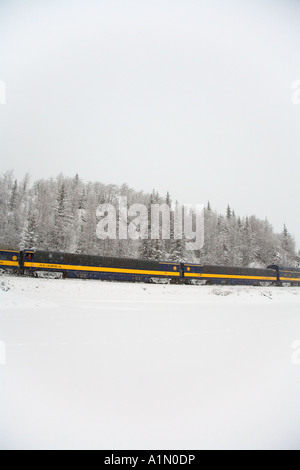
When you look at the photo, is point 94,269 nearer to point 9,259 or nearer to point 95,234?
point 9,259

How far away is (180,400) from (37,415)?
1.96m

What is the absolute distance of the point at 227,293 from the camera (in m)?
23.5

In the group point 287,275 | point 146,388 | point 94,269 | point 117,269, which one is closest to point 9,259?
point 94,269

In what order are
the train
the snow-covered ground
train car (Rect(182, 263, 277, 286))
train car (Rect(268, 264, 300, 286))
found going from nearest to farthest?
1. the snow-covered ground
2. the train
3. train car (Rect(182, 263, 277, 286))
4. train car (Rect(268, 264, 300, 286))

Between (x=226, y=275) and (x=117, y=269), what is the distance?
1435 centimetres

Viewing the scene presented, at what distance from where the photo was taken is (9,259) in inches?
962

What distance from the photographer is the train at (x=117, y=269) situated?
82.1ft

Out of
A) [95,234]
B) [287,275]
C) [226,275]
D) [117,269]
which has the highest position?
[95,234]

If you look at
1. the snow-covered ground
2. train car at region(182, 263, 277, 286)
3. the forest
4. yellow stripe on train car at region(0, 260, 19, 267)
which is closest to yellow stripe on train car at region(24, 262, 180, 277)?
yellow stripe on train car at region(0, 260, 19, 267)

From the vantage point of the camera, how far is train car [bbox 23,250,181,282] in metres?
25.2

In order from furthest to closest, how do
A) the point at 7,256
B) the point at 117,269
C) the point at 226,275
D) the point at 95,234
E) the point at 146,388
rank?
1. the point at 95,234
2. the point at 226,275
3. the point at 117,269
4. the point at 7,256
5. the point at 146,388

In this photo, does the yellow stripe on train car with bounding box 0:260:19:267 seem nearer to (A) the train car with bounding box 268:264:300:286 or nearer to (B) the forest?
(B) the forest

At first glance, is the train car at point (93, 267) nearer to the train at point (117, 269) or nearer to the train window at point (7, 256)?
the train at point (117, 269)
